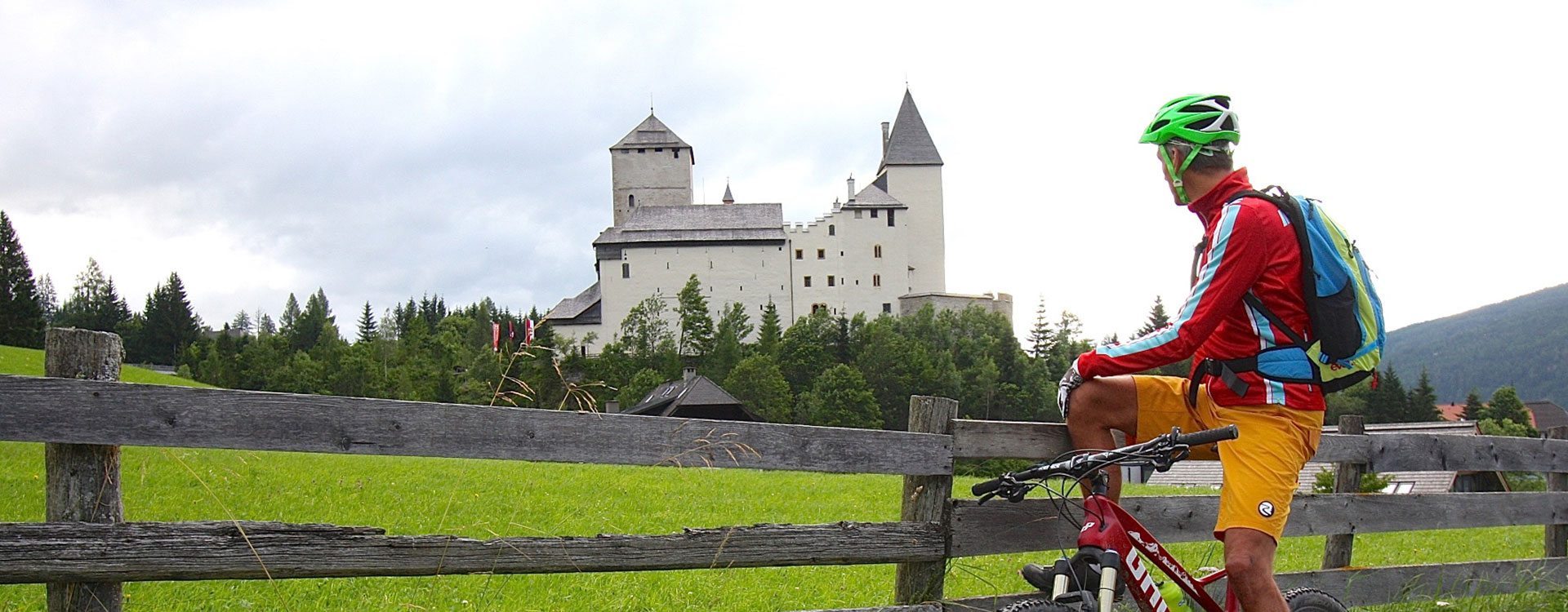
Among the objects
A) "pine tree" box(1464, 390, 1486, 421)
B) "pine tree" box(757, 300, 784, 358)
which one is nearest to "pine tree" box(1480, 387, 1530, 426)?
"pine tree" box(1464, 390, 1486, 421)

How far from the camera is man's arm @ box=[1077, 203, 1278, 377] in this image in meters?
3.10

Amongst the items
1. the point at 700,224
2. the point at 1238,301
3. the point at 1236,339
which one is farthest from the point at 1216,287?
the point at 700,224

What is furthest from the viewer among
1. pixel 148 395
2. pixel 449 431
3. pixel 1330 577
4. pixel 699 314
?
pixel 699 314

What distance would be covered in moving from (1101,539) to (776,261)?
85.0m

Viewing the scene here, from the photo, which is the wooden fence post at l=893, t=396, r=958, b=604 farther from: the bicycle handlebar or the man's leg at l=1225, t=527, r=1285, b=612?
the man's leg at l=1225, t=527, r=1285, b=612

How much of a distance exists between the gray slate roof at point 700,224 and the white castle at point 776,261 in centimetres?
6

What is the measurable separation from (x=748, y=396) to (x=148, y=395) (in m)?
67.8

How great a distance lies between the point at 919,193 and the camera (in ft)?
301

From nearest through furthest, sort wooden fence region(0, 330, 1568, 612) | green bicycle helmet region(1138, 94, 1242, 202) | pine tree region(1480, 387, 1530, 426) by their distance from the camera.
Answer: wooden fence region(0, 330, 1568, 612) → green bicycle helmet region(1138, 94, 1242, 202) → pine tree region(1480, 387, 1530, 426)

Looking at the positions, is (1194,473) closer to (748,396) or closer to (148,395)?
(748,396)

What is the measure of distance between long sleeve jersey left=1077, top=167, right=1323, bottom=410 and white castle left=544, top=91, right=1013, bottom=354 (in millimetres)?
82287

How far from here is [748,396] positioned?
70438 mm

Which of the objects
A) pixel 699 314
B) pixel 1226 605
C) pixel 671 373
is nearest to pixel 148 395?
pixel 1226 605

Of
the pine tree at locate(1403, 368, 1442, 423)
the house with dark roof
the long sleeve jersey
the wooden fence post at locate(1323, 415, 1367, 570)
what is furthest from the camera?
the pine tree at locate(1403, 368, 1442, 423)
